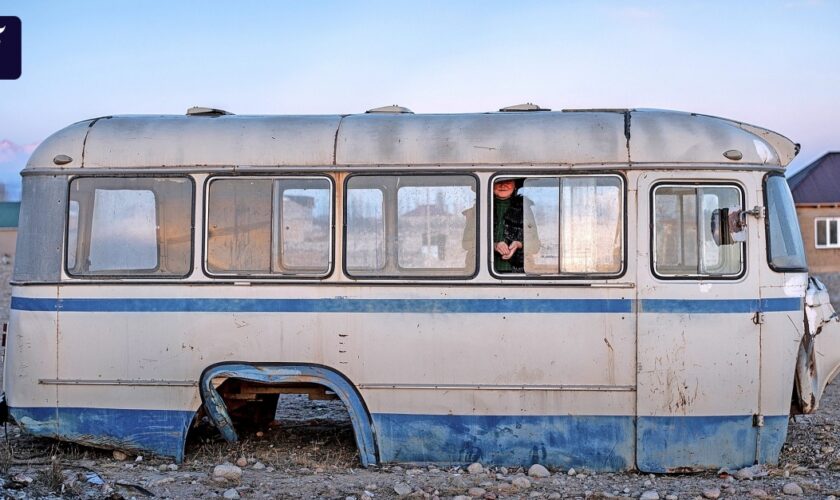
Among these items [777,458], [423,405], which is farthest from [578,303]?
[777,458]

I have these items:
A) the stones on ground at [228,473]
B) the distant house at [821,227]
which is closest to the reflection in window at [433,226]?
the stones on ground at [228,473]

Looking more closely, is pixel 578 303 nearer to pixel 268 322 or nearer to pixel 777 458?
pixel 777 458

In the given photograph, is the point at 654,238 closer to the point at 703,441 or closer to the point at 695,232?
the point at 695,232

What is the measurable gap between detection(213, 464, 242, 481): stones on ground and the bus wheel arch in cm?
55

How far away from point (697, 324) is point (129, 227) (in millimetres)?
4353

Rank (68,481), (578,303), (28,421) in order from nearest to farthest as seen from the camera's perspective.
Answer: (68,481) → (578,303) → (28,421)

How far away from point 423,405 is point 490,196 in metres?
1.64

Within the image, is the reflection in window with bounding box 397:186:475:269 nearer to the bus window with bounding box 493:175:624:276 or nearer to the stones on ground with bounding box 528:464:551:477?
the bus window with bounding box 493:175:624:276

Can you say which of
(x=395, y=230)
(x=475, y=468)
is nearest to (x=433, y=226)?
(x=395, y=230)

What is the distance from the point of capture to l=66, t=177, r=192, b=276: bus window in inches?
286

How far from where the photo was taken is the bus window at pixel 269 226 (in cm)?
716

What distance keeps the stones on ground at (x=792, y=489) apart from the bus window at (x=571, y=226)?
1876mm

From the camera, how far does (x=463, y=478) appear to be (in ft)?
22.4

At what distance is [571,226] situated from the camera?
274 inches
